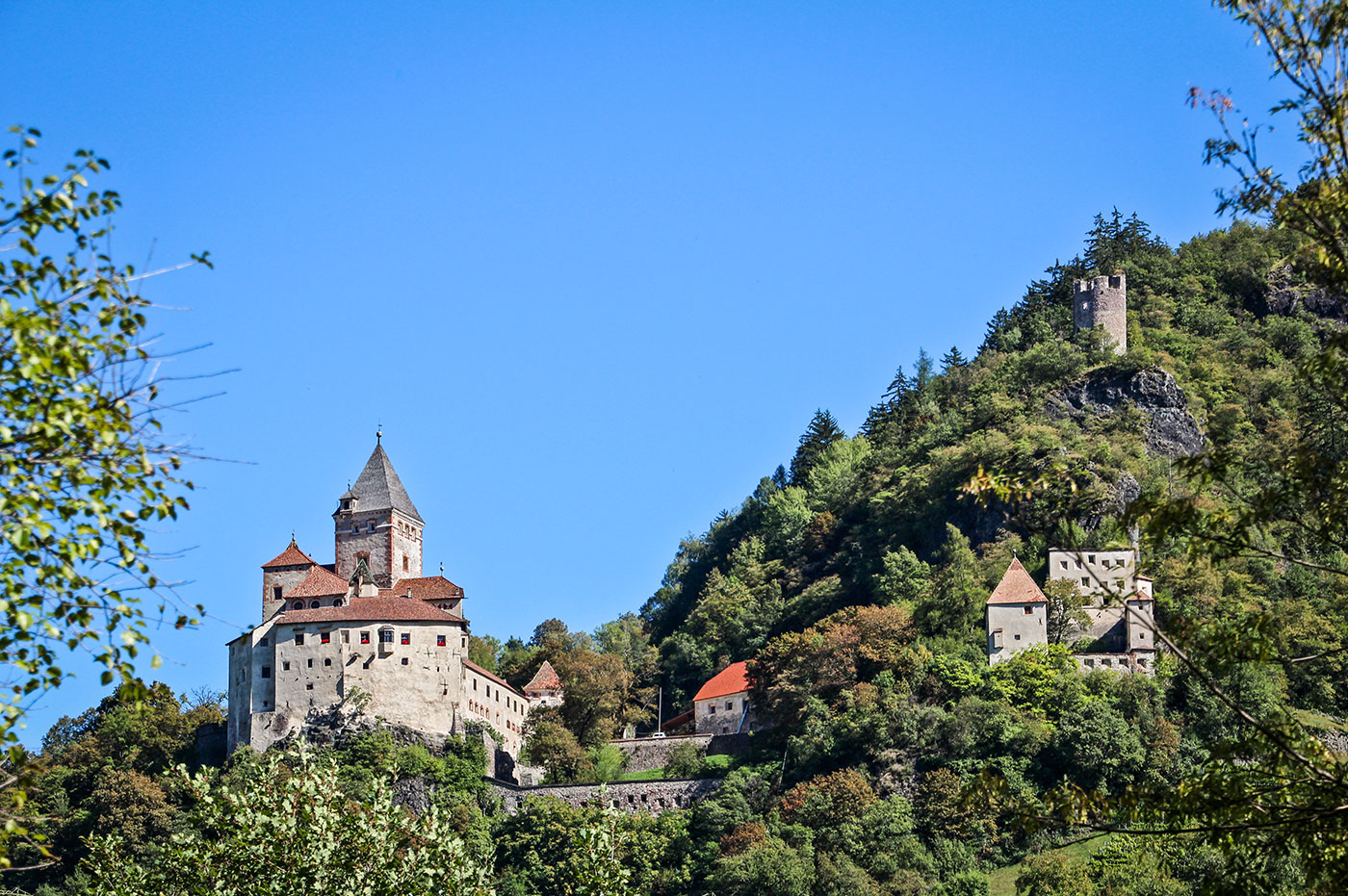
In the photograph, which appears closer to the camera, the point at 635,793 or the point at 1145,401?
the point at 635,793

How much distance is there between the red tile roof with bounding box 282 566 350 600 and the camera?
77688mm

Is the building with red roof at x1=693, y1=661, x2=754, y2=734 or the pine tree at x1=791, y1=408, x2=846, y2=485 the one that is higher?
the pine tree at x1=791, y1=408, x2=846, y2=485

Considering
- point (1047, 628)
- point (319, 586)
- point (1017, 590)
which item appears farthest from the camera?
point (319, 586)

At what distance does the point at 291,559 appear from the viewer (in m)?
81.4

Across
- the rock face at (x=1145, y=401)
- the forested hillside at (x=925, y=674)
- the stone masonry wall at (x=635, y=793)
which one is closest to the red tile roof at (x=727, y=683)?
the forested hillside at (x=925, y=674)

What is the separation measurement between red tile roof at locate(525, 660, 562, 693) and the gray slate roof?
10634mm

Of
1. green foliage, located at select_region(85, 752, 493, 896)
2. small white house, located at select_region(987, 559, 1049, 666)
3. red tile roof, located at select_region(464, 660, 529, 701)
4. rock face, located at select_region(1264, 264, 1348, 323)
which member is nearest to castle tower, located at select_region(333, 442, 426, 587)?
red tile roof, located at select_region(464, 660, 529, 701)

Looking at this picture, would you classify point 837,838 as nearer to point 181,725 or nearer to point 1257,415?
point 181,725

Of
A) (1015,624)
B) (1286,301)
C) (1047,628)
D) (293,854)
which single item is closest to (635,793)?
(1015,624)

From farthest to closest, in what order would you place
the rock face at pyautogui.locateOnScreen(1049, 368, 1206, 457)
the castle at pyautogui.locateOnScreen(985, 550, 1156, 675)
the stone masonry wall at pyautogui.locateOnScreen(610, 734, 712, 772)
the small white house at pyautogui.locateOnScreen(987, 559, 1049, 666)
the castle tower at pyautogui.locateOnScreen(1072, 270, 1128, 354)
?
the castle tower at pyautogui.locateOnScreen(1072, 270, 1128, 354) → the rock face at pyautogui.locateOnScreen(1049, 368, 1206, 457) → the stone masonry wall at pyautogui.locateOnScreen(610, 734, 712, 772) → the small white house at pyautogui.locateOnScreen(987, 559, 1049, 666) → the castle at pyautogui.locateOnScreen(985, 550, 1156, 675)

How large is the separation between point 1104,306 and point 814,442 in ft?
82.1

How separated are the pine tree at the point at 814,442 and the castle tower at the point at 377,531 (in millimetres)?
37815

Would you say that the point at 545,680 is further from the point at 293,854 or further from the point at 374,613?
the point at 293,854

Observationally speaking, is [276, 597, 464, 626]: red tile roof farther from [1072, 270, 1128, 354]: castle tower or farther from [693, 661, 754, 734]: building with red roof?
[1072, 270, 1128, 354]: castle tower
